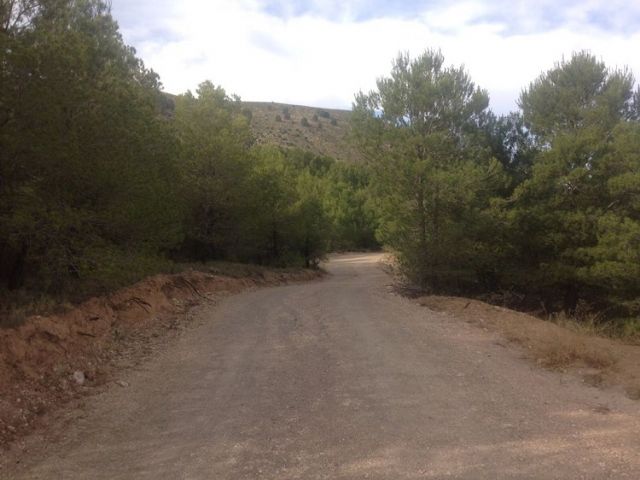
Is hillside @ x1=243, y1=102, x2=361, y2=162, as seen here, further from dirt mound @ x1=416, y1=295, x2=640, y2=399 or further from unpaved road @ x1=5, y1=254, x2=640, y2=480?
unpaved road @ x1=5, y1=254, x2=640, y2=480

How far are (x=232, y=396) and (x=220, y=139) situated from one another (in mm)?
21974

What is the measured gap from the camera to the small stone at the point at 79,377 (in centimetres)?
824

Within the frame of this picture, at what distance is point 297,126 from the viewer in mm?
116625

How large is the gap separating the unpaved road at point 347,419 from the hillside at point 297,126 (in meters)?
85.8

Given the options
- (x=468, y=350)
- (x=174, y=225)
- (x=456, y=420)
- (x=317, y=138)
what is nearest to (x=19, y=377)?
(x=456, y=420)

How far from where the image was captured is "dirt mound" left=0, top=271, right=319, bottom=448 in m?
7.14

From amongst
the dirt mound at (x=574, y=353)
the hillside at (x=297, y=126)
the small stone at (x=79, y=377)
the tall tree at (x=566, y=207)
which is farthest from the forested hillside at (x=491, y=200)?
the hillside at (x=297, y=126)

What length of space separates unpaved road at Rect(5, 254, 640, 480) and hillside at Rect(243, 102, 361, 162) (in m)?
85.8

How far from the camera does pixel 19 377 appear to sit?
25.4 ft

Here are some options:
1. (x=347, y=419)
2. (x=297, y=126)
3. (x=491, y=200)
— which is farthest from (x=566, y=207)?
(x=297, y=126)

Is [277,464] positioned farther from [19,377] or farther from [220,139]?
[220,139]

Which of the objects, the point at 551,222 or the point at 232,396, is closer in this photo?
the point at 232,396

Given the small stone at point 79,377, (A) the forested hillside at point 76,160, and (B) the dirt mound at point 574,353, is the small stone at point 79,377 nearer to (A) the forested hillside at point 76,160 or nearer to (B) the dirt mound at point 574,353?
(A) the forested hillside at point 76,160

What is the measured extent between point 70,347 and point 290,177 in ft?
96.7
